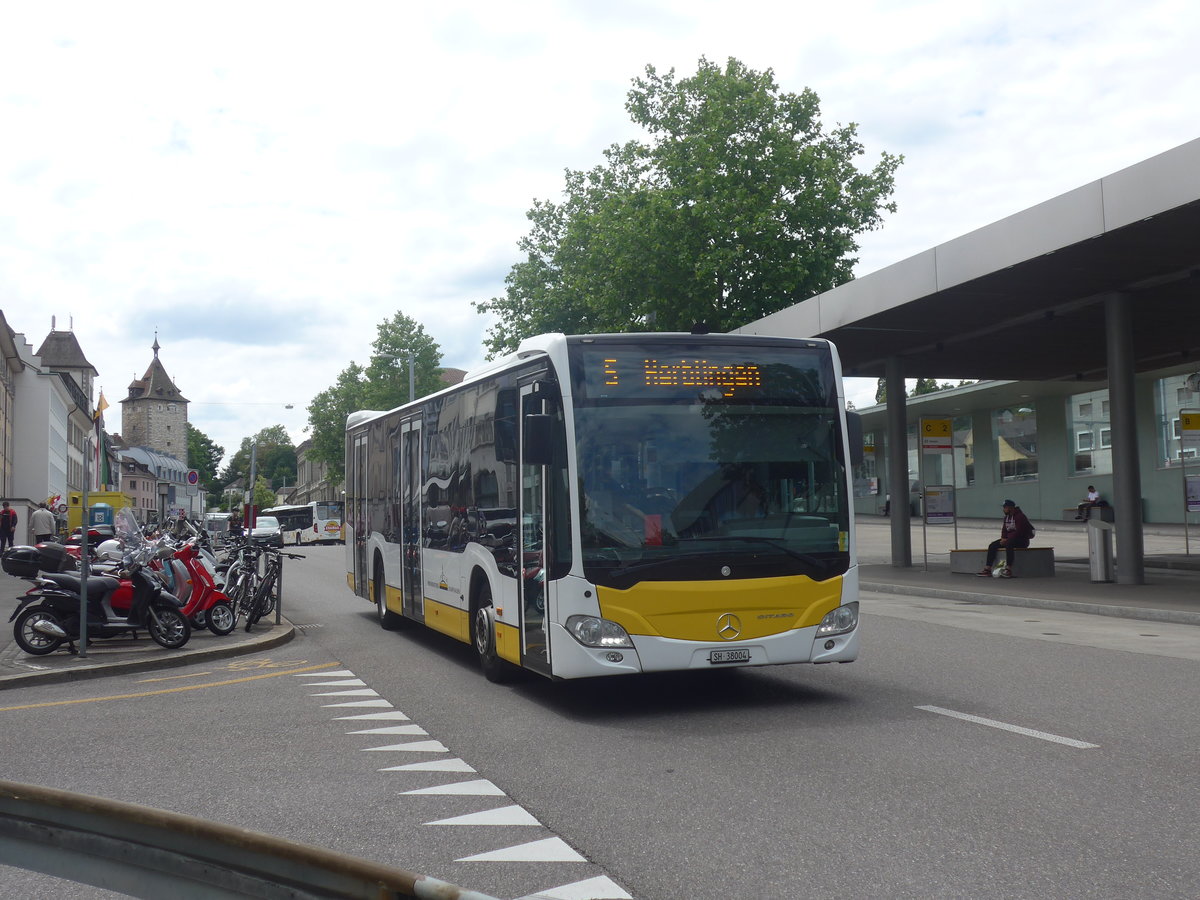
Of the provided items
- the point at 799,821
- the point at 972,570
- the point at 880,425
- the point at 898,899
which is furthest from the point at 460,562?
the point at 880,425

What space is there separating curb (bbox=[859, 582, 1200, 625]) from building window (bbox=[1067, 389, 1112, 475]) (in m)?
23.9

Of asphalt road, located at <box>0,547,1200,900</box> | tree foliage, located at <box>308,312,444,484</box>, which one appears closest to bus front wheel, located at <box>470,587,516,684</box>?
asphalt road, located at <box>0,547,1200,900</box>

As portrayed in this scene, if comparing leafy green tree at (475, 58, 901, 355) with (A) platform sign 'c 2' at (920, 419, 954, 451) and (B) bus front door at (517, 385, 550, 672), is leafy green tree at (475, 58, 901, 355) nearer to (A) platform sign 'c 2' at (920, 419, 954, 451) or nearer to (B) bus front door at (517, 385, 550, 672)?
(A) platform sign 'c 2' at (920, 419, 954, 451)

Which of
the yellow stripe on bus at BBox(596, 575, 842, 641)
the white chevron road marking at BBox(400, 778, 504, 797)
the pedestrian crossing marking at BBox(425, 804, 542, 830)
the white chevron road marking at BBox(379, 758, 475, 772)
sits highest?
the yellow stripe on bus at BBox(596, 575, 842, 641)

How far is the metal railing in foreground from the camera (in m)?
2.97

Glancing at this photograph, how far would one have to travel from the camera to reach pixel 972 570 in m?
24.4

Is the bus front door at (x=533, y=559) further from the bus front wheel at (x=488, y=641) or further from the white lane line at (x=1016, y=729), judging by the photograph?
the white lane line at (x=1016, y=729)

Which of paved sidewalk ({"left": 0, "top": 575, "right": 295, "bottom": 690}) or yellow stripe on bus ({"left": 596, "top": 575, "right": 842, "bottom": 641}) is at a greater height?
yellow stripe on bus ({"left": 596, "top": 575, "right": 842, "bottom": 641})

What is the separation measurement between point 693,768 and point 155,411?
164056 millimetres

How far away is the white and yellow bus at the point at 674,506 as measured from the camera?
28.6 ft

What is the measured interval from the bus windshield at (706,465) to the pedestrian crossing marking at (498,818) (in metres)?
2.90

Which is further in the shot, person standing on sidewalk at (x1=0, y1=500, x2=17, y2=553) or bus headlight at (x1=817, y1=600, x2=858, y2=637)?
person standing on sidewalk at (x1=0, y1=500, x2=17, y2=553)

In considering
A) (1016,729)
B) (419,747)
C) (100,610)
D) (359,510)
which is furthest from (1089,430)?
(419,747)

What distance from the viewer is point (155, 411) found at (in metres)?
161
